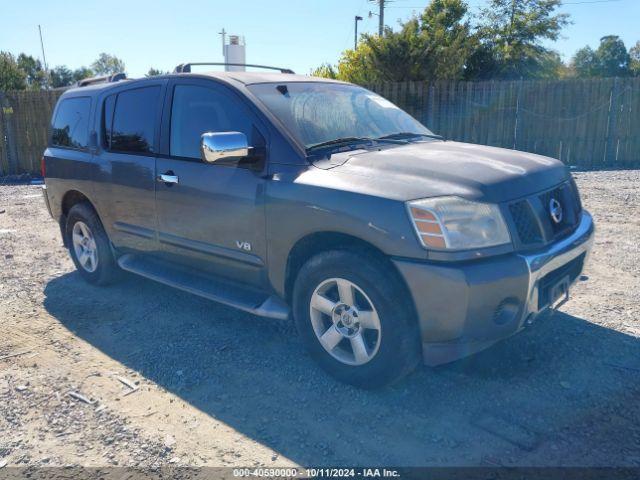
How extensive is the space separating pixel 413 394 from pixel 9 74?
129 ft

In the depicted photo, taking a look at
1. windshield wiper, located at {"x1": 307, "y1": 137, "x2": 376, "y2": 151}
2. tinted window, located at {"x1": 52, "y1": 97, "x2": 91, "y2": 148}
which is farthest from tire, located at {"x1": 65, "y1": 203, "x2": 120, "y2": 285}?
windshield wiper, located at {"x1": 307, "y1": 137, "x2": 376, "y2": 151}

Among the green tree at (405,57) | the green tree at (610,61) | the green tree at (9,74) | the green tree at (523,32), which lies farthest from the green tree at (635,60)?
the green tree at (9,74)

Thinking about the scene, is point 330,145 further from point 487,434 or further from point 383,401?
point 487,434

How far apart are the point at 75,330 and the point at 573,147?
11672 mm

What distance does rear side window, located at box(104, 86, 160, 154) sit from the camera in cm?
448

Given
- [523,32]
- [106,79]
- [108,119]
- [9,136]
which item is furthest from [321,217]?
[523,32]

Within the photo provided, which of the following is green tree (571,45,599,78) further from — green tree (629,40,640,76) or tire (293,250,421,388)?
tire (293,250,421,388)

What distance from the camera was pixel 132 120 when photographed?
4.69 meters

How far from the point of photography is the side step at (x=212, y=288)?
12.1 feet

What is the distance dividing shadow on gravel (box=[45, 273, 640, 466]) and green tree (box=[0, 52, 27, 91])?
1426 inches

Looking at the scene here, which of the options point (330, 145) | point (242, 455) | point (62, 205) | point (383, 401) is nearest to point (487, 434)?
point (383, 401)

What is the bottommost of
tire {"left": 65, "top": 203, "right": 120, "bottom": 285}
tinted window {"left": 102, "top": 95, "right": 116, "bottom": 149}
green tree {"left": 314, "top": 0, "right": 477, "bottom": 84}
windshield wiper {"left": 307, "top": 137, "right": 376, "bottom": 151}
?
tire {"left": 65, "top": 203, "right": 120, "bottom": 285}

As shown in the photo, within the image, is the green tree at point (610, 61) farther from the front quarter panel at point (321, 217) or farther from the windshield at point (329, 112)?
the front quarter panel at point (321, 217)

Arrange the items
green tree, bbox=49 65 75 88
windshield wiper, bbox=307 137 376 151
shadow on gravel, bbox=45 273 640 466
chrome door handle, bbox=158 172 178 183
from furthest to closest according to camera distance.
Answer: green tree, bbox=49 65 75 88, chrome door handle, bbox=158 172 178 183, windshield wiper, bbox=307 137 376 151, shadow on gravel, bbox=45 273 640 466
